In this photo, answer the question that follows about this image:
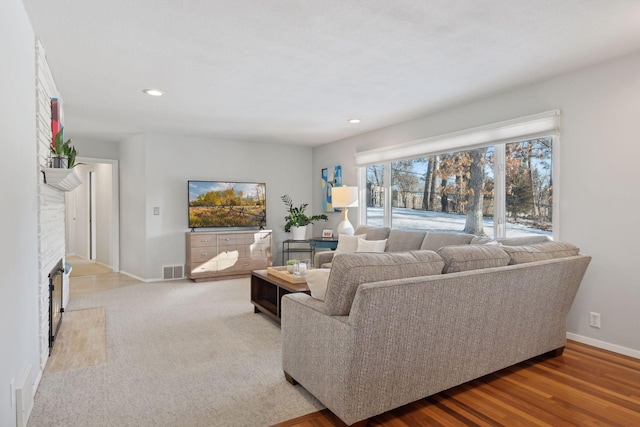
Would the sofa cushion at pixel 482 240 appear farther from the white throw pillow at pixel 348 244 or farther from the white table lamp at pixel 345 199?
the white table lamp at pixel 345 199

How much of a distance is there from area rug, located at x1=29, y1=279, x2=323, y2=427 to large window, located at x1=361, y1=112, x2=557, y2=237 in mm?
2507

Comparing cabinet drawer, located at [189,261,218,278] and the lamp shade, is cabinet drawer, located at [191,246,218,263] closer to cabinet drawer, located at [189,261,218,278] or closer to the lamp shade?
cabinet drawer, located at [189,261,218,278]

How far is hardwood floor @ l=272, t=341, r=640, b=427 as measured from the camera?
2045 mm

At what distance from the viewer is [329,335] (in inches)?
77.3

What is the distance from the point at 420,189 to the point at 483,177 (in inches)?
39.0

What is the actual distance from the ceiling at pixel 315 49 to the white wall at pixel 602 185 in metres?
0.21

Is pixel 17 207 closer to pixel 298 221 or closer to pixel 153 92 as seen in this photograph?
pixel 153 92

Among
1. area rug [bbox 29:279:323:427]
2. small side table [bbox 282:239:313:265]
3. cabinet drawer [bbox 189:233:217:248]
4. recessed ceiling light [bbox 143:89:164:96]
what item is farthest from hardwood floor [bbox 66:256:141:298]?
recessed ceiling light [bbox 143:89:164:96]

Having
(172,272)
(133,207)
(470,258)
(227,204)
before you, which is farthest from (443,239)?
(133,207)

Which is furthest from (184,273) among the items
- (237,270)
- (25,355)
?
(25,355)

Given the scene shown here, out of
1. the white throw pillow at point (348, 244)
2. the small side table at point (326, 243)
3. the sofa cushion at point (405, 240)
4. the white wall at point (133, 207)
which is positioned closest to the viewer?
the sofa cushion at point (405, 240)

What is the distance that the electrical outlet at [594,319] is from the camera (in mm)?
3199

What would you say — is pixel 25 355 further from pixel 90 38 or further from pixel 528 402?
pixel 528 402

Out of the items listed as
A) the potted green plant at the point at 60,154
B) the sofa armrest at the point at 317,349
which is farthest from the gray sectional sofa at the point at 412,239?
the potted green plant at the point at 60,154
